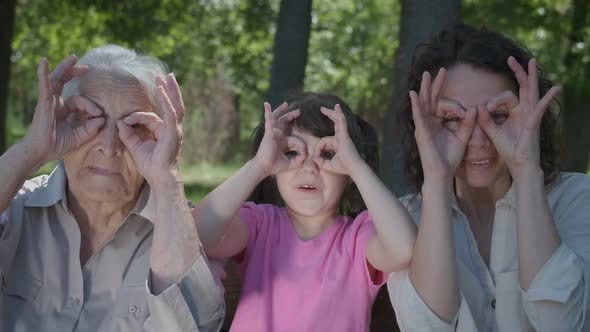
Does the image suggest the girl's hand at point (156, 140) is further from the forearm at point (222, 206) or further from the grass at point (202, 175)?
the grass at point (202, 175)

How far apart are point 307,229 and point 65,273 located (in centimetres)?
95

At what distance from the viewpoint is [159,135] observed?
2.96 meters

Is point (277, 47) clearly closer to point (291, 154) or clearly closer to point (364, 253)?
point (291, 154)

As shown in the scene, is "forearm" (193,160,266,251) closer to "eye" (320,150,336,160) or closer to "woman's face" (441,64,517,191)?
"eye" (320,150,336,160)

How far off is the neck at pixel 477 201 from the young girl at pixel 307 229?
1.32ft

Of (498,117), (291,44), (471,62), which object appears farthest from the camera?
(291,44)

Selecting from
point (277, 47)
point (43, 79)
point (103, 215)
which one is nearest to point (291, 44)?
point (277, 47)

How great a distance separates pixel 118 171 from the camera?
305 cm

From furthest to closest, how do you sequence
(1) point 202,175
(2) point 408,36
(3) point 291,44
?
(1) point 202,175 < (3) point 291,44 < (2) point 408,36

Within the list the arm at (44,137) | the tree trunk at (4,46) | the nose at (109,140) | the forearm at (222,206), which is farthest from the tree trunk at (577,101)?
the arm at (44,137)

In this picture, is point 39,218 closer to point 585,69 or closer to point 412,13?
point 412,13

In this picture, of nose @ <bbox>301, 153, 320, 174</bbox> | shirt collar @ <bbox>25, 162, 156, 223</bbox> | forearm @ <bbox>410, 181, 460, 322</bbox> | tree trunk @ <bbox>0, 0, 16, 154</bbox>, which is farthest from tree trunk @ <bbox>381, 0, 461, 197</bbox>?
tree trunk @ <bbox>0, 0, 16, 154</bbox>

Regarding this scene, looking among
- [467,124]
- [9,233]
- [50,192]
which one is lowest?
[9,233]

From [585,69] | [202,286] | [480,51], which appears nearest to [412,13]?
[480,51]
